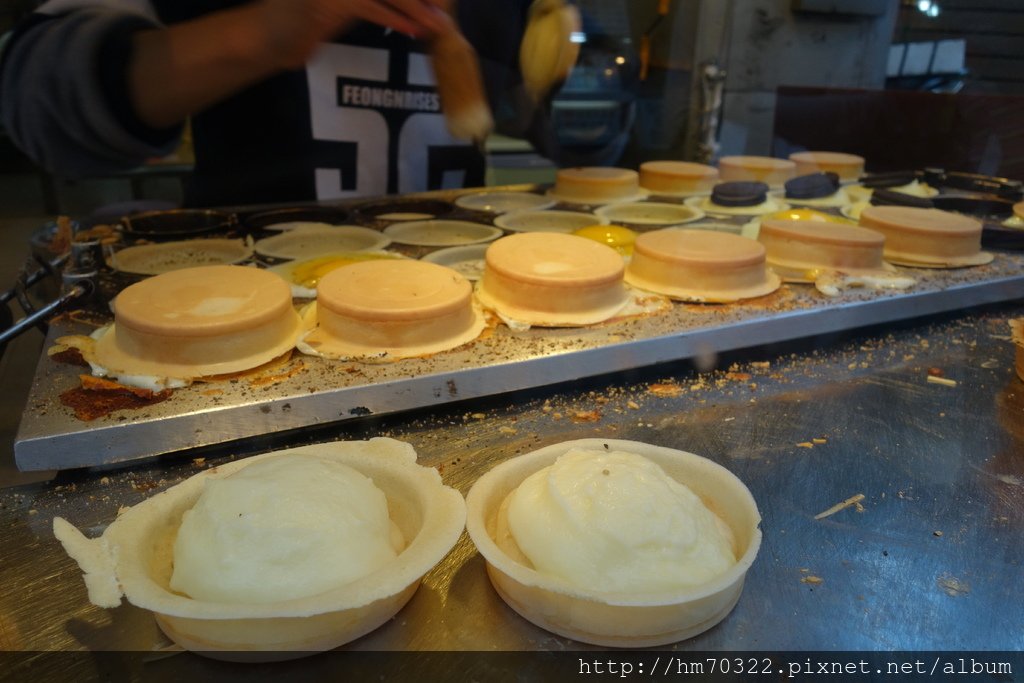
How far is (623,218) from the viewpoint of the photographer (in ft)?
9.86

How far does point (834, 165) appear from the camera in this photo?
3730 millimetres

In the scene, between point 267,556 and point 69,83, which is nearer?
point 267,556

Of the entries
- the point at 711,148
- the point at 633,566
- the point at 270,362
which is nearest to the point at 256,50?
the point at 270,362

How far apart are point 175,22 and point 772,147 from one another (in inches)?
128

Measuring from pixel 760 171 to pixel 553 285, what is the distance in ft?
7.27

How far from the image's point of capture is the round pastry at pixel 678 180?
3.37 metres

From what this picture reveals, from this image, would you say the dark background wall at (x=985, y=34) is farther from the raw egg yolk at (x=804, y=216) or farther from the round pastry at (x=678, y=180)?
the round pastry at (x=678, y=180)

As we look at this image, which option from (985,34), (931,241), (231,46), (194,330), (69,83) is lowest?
(194,330)

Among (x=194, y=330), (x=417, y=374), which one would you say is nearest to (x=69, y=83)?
(x=194, y=330)

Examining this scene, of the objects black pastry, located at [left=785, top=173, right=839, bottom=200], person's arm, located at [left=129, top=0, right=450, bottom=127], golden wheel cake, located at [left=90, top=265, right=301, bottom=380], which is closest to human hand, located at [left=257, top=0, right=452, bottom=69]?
person's arm, located at [left=129, top=0, right=450, bottom=127]

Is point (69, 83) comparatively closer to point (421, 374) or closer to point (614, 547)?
point (421, 374)

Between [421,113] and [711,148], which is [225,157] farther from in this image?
[711,148]

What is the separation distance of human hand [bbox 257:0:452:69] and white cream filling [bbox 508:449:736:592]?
1446 millimetres

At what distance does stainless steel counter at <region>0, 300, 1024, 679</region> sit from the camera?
1.02 metres
